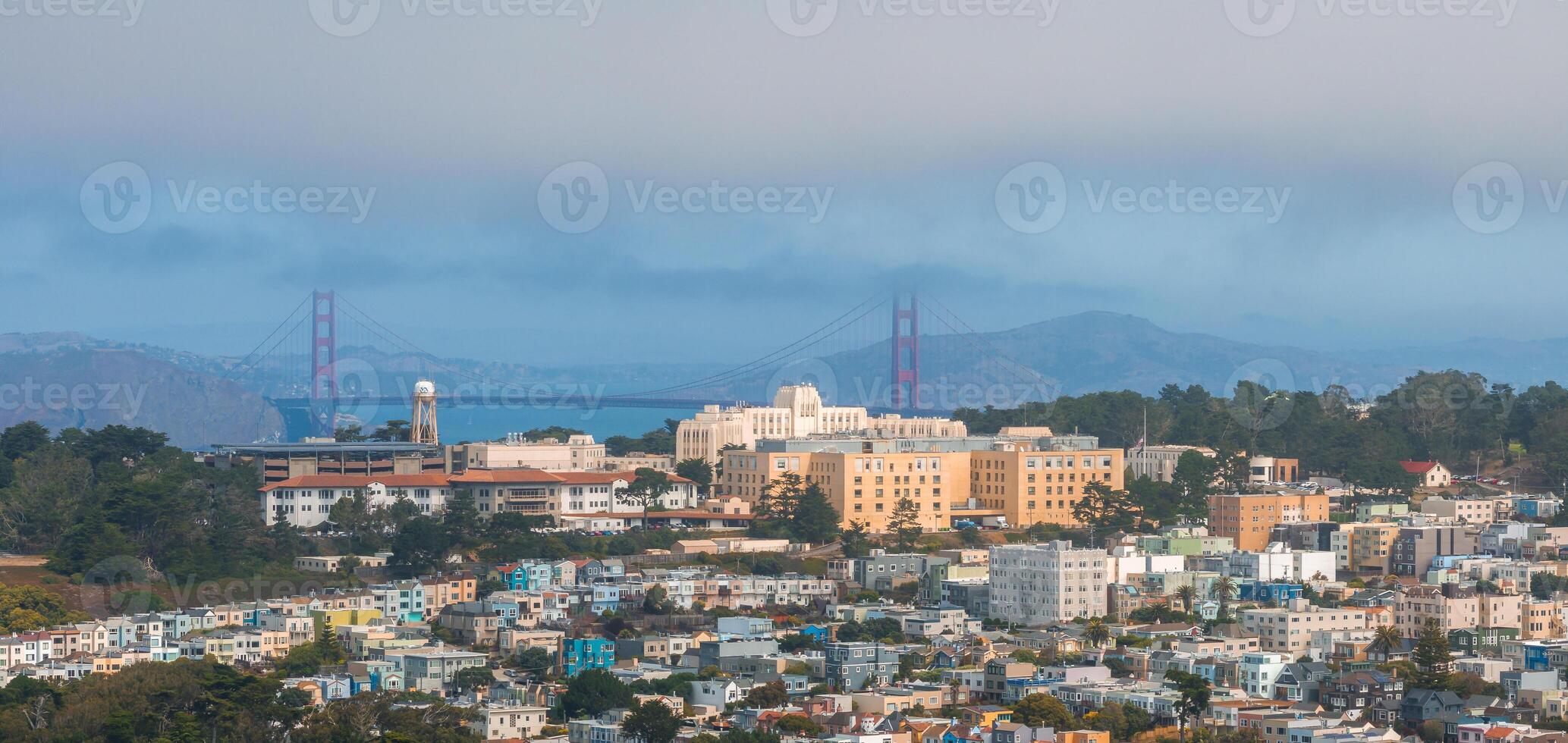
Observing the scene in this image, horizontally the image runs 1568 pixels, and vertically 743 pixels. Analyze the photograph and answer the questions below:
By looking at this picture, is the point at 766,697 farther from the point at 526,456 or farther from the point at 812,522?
the point at 526,456

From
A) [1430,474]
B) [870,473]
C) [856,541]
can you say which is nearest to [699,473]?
[870,473]

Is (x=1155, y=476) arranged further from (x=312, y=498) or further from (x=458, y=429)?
(x=458, y=429)

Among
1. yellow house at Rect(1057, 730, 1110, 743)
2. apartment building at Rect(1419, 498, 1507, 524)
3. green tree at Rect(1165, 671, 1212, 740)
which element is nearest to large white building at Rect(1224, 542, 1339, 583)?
apartment building at Rect(1419, 498, 1507, 524)

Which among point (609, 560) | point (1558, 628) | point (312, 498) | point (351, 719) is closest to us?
point (351, 719)

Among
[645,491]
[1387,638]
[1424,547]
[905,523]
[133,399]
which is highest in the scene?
[133,399]

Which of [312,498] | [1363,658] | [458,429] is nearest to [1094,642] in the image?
[1363,658]

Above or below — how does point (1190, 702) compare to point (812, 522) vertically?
below
